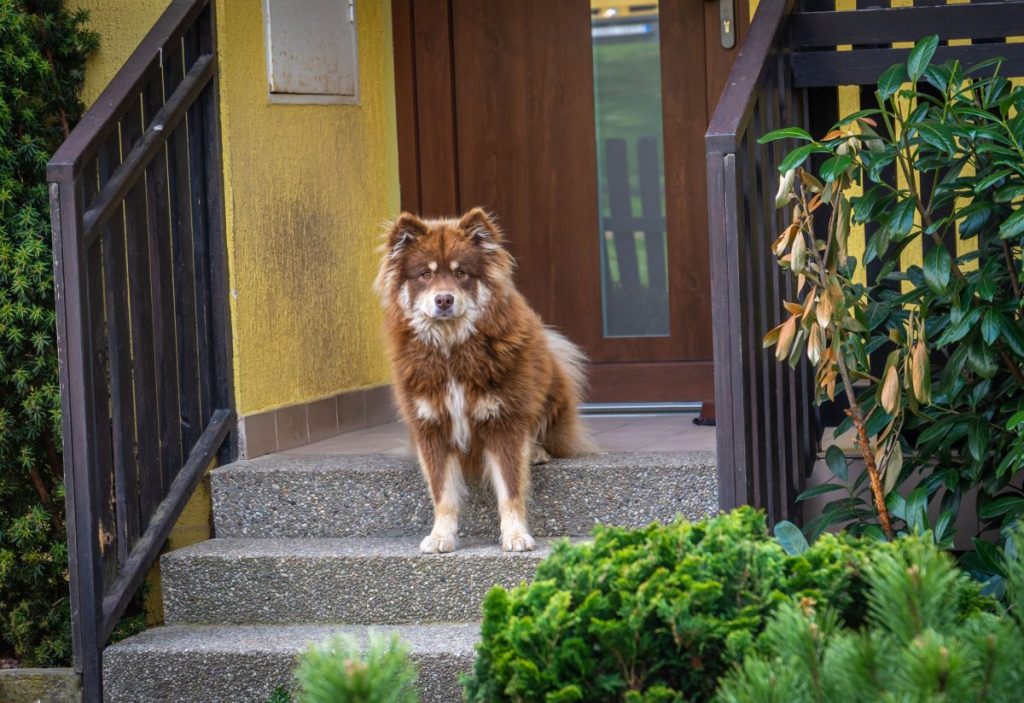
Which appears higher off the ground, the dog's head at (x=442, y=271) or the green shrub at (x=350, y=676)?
the dog's head at (x=442, y=271)

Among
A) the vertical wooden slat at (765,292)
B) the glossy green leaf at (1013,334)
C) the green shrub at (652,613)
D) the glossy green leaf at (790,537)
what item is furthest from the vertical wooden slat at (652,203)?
the green shrub at (652,613)

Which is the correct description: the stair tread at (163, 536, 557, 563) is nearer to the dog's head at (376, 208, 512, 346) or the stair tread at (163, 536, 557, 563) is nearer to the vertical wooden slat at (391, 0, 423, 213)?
the dog's head at (376, 208, 512, 346)

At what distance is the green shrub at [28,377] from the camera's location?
422cm

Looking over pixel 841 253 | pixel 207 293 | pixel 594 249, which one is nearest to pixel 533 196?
pixel 594 249

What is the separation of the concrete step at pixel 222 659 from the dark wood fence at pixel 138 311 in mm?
111

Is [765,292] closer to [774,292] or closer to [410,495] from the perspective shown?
[774,292]

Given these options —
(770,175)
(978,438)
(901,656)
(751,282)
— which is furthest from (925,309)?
(901,656)

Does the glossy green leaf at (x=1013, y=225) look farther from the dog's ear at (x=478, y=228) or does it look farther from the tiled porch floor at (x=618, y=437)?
the dog's ear at (x=478, y=228)

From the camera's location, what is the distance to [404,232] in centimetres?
422

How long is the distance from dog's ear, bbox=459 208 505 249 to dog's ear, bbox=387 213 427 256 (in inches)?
5.4

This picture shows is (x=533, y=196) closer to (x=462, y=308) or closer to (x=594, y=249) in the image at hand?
(x=594, y=249)

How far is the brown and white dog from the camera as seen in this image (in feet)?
13.7

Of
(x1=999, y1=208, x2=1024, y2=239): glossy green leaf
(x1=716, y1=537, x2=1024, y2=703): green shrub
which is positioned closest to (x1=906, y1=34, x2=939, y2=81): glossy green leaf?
(x1=999, y1=208, x2=1024, y2=239): glossy green leaf

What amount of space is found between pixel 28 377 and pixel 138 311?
1.33 feet
